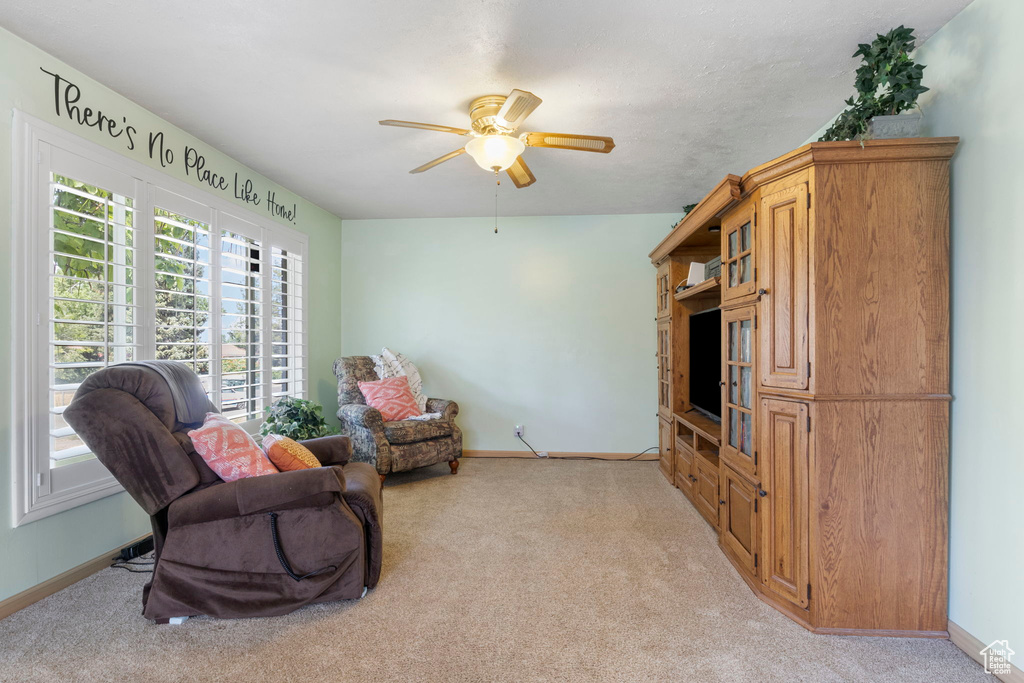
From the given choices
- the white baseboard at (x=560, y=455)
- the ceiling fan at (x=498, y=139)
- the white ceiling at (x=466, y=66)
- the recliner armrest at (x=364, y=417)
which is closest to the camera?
the white ceiling at (x=466, y=66)

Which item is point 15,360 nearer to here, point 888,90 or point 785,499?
point 785,499

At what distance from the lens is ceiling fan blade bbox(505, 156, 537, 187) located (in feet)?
9.33

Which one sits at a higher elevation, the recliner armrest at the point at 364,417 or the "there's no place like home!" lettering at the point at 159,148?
the "there's no place like home!" lettering at the point at 159,148

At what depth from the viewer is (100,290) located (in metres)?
2.48

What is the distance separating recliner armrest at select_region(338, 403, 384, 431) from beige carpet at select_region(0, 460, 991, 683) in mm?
1255

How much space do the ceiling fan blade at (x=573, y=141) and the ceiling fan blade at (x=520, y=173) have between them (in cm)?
26

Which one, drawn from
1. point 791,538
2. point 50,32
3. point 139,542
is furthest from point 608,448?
point 50,32

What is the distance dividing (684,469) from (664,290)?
5.09ft

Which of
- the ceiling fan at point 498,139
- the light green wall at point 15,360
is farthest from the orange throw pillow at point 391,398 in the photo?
the ceiling fan at point 498,139

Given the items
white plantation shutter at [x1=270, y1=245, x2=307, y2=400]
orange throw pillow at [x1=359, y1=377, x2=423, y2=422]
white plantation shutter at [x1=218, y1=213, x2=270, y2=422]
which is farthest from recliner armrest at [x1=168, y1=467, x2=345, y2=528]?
orange throw pillow at [x1=359, y1=377, x2=423, y2=422]

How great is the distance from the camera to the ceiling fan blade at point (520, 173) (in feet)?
9.33

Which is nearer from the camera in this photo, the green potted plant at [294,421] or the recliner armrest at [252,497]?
the recliner armrest at [252,497]

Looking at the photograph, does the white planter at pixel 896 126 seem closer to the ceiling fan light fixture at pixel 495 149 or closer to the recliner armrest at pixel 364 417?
the ceiling fan light fixture at pixel 495 149

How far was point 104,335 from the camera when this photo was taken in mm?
2475
